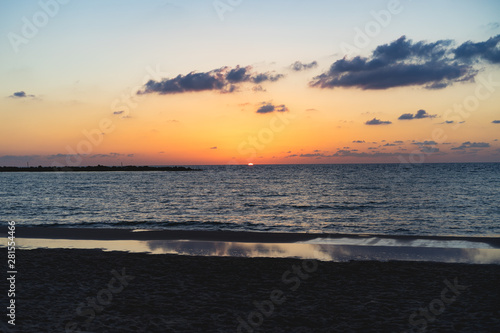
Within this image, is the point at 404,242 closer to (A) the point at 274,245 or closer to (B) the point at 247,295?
(A) the point at 274,245

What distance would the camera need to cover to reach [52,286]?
457 inches

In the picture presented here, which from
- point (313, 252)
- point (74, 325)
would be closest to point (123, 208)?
point (313, 252)

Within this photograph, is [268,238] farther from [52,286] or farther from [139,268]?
[52,286]

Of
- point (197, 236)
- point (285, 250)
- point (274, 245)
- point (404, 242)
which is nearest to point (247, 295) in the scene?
point (285, 250)

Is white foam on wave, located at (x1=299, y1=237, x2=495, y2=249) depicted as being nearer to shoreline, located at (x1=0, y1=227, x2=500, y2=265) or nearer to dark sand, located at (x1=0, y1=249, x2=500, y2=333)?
shoreline, located at (x1=0, y1=227, x2=500, y2=265)

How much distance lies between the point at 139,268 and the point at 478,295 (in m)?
10.8

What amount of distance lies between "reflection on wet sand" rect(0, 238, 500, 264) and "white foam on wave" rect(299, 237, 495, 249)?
94 cm

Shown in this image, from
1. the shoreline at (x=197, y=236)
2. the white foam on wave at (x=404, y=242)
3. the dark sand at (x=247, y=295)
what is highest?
the dark sand at (x=247, y=295)

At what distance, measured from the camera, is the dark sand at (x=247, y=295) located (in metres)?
8.64

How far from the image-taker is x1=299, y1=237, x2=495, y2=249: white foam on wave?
19391mm

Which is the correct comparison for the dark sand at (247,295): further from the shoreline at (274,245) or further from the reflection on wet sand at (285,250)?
the shoreline at (274,245)

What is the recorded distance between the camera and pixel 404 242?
67.6 ft

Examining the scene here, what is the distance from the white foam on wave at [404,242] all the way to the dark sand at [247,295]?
5296mm

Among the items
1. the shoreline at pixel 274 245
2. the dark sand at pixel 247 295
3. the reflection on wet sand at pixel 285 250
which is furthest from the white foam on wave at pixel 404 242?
the dark sand at pixel 247 295
